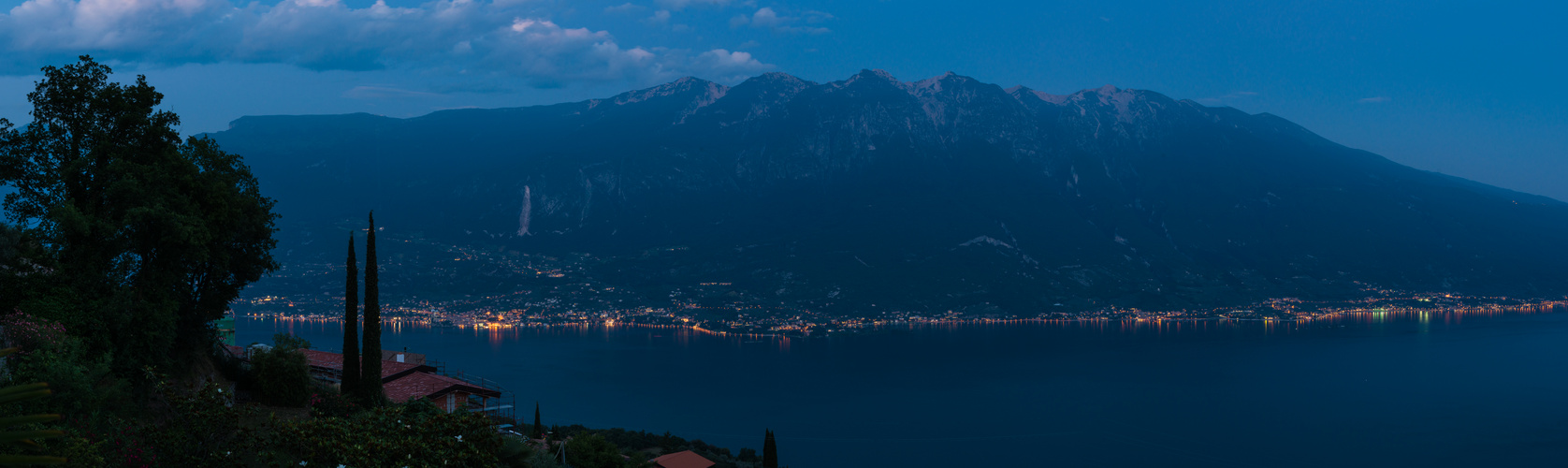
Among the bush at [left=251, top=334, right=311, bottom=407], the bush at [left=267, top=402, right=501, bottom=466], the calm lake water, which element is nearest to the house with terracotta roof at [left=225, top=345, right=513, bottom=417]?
the bush at [left=251, top=334, right=311, bottom=407]

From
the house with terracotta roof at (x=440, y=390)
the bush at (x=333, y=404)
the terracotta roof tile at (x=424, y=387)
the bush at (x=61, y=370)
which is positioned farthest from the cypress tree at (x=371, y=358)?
the bush at (x=61, y=370)

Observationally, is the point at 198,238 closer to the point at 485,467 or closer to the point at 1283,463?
the point at 485,467

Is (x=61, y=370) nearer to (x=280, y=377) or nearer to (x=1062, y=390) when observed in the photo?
(x=280, y=377)

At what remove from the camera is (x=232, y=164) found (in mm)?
27594

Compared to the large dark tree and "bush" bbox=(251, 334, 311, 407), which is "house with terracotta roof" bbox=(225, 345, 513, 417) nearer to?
"bush" bbox=(251, 334, 311, 407)

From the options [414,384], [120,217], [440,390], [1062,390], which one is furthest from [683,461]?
A: [1062,390]

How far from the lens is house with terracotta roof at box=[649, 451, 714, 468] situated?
42559 millimetres

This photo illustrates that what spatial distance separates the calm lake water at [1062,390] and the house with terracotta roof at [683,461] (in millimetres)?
35633

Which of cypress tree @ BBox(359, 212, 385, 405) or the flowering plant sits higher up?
the flowering plant

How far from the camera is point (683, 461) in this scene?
4319 centimetres

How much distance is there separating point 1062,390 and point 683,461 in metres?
81.7

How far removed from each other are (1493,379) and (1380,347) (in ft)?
113

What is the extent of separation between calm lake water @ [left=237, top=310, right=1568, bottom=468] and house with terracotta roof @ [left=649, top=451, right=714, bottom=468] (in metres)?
35.6

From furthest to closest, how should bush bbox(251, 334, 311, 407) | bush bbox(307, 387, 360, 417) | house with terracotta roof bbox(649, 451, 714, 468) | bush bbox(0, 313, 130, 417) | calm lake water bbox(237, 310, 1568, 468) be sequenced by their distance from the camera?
calm lake water bbox(237, 310, 1568, 468) < house with terracotta roof bbox(649, 451, 714, 468) < bush bbox(251, 334, 311, 407) < bush bbox(307, 387, 360, 417) < bush bbox(0, 313, 130, 417)
